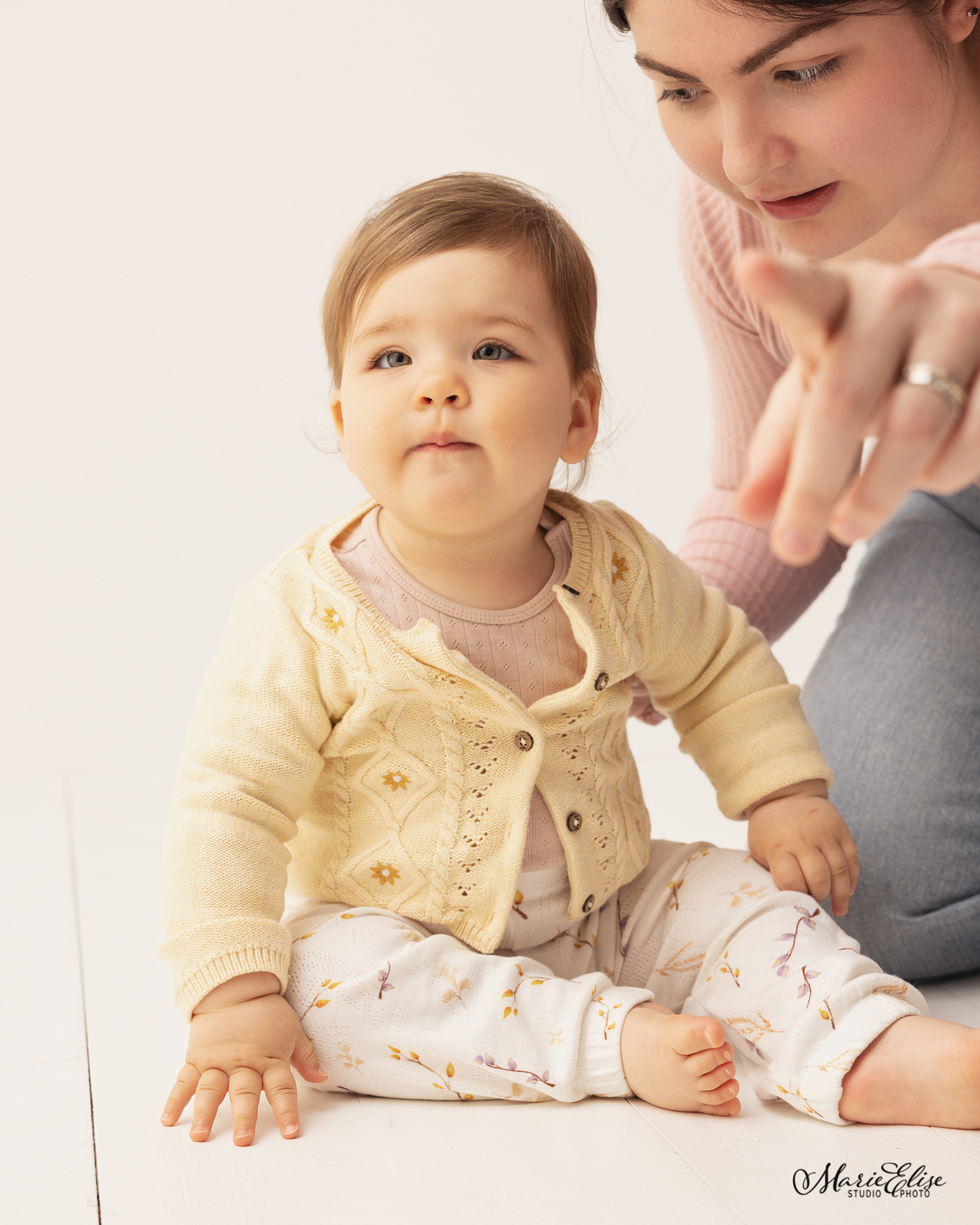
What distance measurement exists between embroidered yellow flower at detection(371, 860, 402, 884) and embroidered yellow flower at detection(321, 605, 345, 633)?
0.18 metres

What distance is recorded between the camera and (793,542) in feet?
1.73

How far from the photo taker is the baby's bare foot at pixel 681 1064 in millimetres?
885

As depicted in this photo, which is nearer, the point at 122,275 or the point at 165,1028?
the point at 165,1028

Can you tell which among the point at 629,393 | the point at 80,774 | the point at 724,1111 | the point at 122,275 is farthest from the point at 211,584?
the point at 724,1111

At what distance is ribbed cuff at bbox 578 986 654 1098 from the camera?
3.02 ft

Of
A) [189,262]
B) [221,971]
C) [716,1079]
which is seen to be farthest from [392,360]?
[189,262]

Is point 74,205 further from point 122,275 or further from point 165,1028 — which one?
point 165,1028

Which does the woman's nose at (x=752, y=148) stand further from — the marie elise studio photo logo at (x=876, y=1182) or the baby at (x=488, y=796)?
the marie elise studio photo logo at (x=876, y=1182)

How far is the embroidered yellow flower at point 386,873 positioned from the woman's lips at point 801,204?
1.95 feet

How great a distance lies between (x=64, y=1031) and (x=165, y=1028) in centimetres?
8

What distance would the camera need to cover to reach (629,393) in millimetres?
2184

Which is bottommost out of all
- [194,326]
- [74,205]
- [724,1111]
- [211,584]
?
[724,1111]

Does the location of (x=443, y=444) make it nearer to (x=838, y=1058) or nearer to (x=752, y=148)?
(x=752, y=148)

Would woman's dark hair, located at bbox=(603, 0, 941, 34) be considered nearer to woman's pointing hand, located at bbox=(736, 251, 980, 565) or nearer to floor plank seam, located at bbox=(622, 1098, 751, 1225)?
woman's pointing hand, located at bbox=(736, 251, 980, 565)
